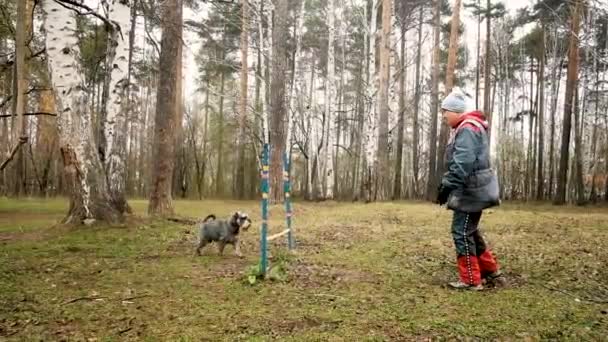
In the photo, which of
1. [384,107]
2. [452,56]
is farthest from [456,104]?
[452,56]

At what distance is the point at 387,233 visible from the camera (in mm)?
8422

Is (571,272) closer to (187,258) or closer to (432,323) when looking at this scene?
(432,323)

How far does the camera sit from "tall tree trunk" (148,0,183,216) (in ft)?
33.1

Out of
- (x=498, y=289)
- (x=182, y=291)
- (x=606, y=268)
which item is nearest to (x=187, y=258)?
(x=182, y=291)

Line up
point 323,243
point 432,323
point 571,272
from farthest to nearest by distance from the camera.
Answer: point 323,243 < point 571,272 < point 432,323

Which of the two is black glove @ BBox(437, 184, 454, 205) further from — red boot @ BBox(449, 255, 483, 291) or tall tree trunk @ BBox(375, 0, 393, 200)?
tall tree trunk @ BBox(375, 0, 393, 200)

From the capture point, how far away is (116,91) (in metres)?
8.43

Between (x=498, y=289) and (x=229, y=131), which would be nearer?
(x=498, y=289)

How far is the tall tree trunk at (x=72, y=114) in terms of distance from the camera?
24.7 ft

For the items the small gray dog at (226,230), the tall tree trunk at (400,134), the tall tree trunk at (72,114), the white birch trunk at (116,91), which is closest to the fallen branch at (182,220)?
the white birch trunk at (116,91)

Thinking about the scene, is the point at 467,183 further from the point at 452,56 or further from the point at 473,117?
the point at 452,56

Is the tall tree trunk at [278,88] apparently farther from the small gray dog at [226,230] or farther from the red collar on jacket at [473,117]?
the red collar on jacket at [473,117]

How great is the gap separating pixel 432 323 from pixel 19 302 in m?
3.27

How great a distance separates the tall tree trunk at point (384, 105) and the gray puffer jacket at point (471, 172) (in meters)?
13.7
